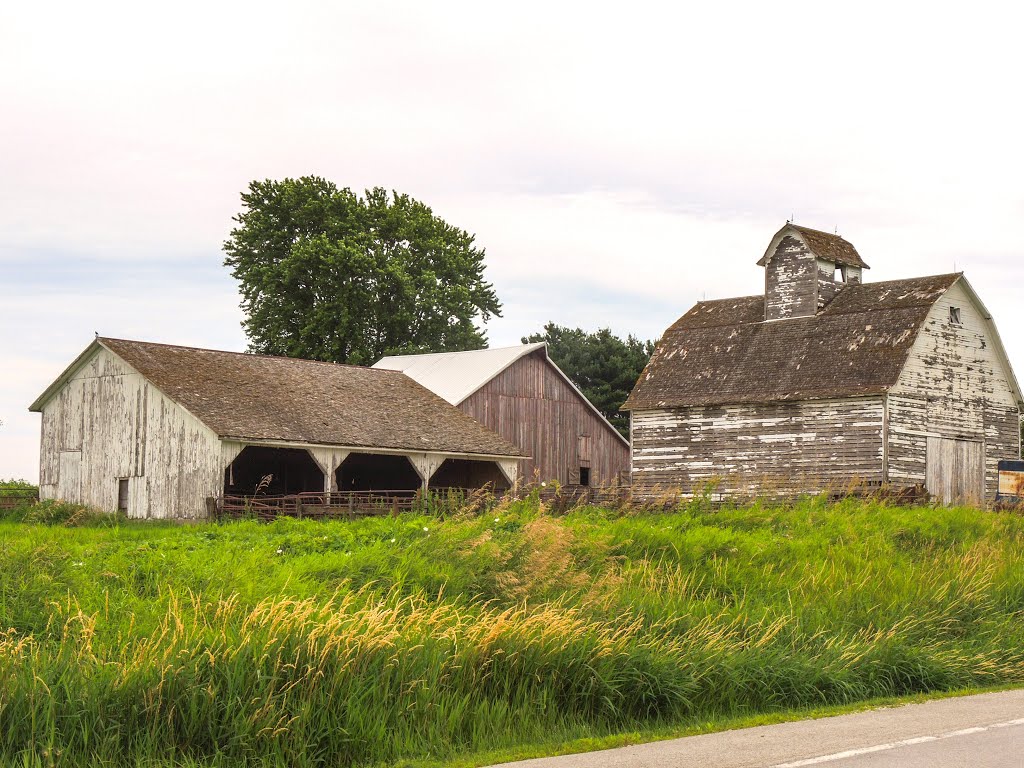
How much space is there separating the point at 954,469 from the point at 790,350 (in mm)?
6249

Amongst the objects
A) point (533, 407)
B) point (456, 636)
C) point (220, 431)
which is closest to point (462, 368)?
point (533, 407)

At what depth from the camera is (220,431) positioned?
32.1 m

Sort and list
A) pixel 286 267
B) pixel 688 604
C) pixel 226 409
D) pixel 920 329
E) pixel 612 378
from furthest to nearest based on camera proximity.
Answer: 1. pixel 612 378
2. pixel 286 267
3. pixel 920 329
4. pixel 226 409
5. pixel 688 604

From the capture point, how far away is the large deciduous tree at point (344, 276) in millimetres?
59719

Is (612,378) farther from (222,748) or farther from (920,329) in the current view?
(222,748)

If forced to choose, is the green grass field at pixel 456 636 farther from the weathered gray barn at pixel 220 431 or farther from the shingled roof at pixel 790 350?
the shingled roof at pixel 790 350

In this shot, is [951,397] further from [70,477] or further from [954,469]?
[70,477]

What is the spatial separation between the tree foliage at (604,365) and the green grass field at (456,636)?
4795cm

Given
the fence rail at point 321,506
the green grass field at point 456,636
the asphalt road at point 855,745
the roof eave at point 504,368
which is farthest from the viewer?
the roof eave at point 504,368

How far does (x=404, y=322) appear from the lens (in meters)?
61.1

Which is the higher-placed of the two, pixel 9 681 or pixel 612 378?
pixel 612 378

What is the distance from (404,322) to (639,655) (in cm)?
4967

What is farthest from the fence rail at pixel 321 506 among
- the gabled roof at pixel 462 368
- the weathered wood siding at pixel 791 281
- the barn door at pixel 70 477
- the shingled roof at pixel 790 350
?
the weathered wood siding at pixel 791 281

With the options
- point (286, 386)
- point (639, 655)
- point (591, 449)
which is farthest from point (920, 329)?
point (639, 655)
